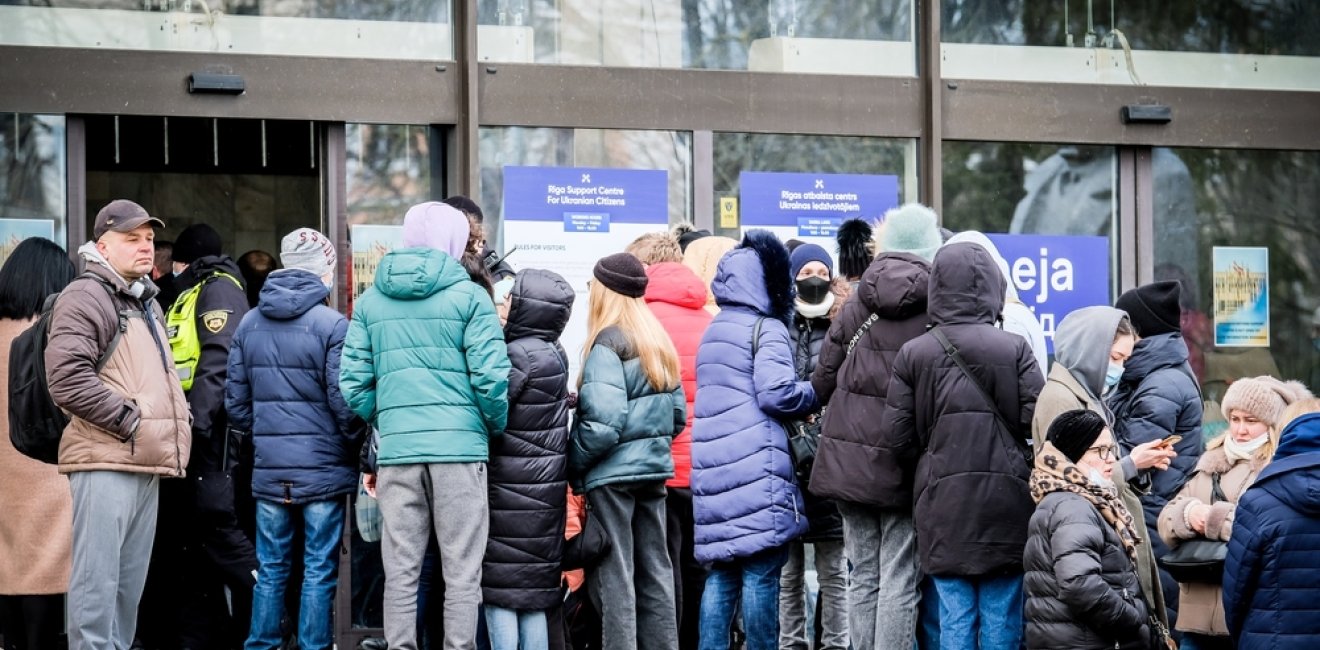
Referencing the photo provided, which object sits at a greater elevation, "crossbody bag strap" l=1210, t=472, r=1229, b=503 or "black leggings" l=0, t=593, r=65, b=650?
"crossbody bag strap" l=1210, t=472, r=1229, b=503

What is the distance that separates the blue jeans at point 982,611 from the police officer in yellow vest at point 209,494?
337cm

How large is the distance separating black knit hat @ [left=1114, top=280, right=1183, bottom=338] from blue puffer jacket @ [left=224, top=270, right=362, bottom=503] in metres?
3.65

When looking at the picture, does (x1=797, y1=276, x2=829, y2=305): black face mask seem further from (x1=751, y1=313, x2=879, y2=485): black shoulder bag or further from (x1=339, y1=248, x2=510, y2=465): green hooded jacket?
(x1=339, y1=248, x2=510, y2=465): green hooded jacket

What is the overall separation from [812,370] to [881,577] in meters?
1.17

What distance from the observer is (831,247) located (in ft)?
33.8

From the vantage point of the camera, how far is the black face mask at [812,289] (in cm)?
823

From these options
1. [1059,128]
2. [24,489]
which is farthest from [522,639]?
[1059,128]

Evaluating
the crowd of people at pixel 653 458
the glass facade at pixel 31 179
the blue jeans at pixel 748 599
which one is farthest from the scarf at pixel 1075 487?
the glass facade at pixel 31 179

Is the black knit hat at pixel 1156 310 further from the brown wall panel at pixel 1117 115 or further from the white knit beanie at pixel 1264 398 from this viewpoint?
the brown wall panel at pixel 1117 115

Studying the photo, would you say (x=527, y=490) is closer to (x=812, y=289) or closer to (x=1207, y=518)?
(x=812, y=289)

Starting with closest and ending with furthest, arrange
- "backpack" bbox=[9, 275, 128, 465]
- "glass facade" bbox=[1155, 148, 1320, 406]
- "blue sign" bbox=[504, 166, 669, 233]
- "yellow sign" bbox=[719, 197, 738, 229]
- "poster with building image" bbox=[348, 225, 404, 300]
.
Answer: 1. "backpack" bbox=[9, 275, 128, 465]
2. "poster with building image" bbox=[348, 225, 404, 300]
3. "blue sign" bbox=[504, 166, 669, 233]
4. "yellow sign" bbox=[719, 197, 738, 229]
5. "glass facade" bbox=[1155, 148, 1320, 406]

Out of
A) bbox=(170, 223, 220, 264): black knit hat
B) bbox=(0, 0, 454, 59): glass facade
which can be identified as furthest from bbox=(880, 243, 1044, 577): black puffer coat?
bbox=(0, 0, 454, 59): glass facade

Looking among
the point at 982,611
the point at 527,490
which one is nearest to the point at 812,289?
the point at 527,490

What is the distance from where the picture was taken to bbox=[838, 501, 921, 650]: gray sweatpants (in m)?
7.39
